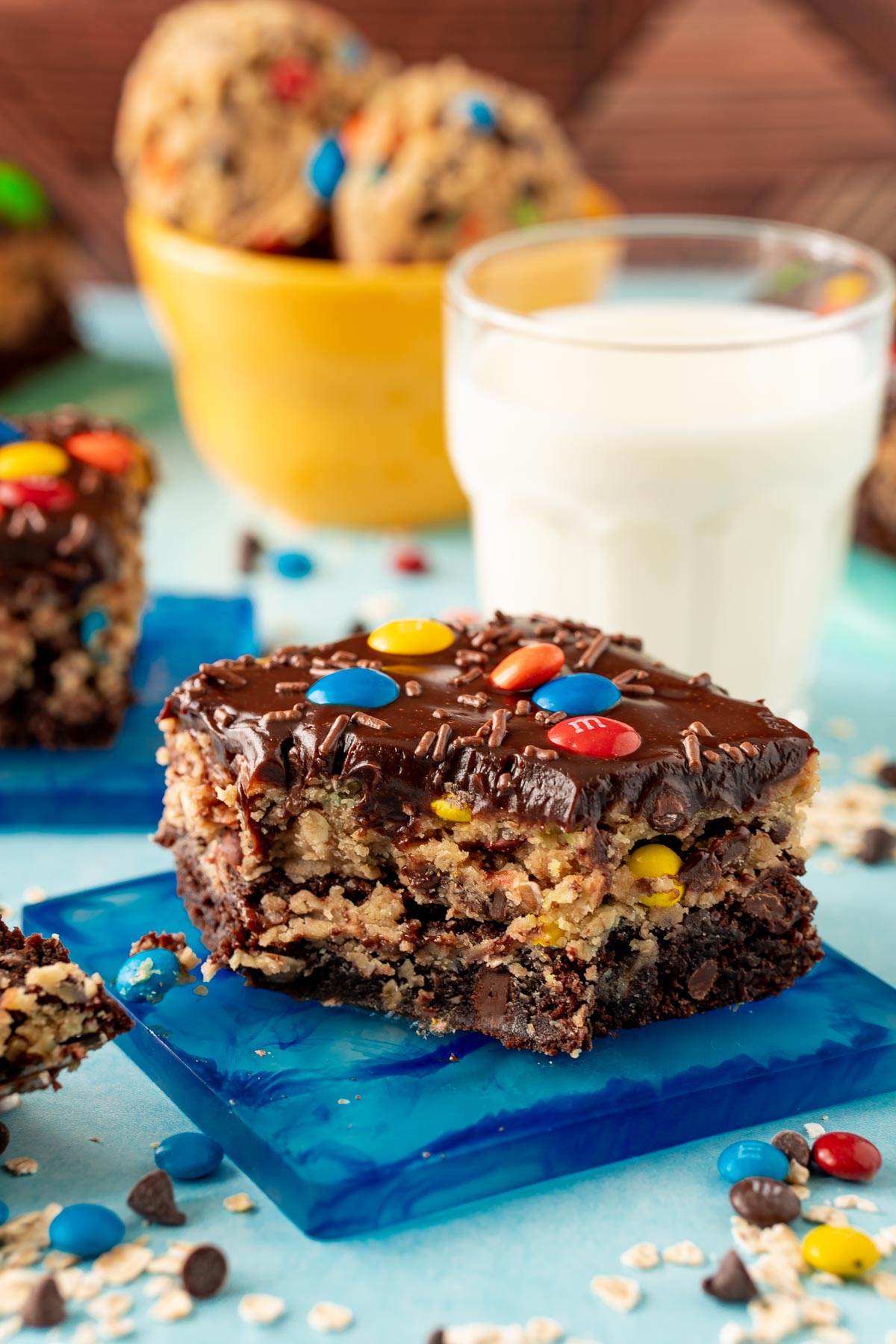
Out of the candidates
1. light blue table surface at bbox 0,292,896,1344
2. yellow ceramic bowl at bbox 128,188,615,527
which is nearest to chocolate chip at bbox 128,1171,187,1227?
light blue table surface at bbox 0,292,896,1344

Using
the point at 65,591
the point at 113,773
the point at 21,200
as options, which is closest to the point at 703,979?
the point at 113,773

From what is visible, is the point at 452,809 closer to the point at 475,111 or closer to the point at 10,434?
the point at 10,434

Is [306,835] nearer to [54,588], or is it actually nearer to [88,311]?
[54,588]

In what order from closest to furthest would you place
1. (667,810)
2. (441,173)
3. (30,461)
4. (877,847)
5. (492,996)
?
(667,810) → (492,996) → (877,847) → (30,461) → (441,173)

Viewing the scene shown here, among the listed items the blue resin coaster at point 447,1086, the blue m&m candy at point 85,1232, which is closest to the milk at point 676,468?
the blue resin coaster at point 447,1086

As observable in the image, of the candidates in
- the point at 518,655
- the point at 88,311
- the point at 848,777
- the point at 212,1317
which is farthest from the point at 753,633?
the point at 88,311

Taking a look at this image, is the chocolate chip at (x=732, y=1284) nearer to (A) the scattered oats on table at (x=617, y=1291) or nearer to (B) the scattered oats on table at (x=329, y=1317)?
(A) the scattered oats on table at (x=617, y=1291)
